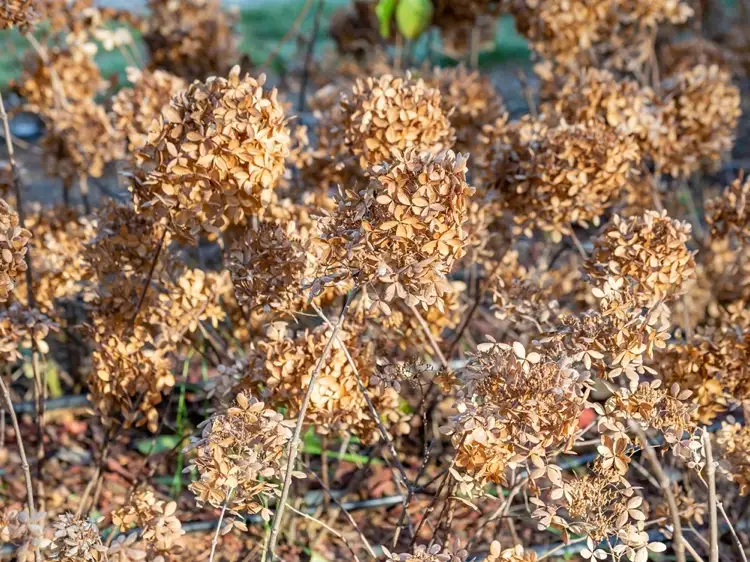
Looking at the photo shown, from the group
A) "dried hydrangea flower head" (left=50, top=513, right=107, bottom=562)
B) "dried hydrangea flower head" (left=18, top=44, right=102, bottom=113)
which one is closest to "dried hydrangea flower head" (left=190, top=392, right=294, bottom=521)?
"dried hydrangea flower head" (left=50, top=513, right=107, bottom=562)

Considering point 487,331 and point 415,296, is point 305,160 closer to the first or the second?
point 415,296

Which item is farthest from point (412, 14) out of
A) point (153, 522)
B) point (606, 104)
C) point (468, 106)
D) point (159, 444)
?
point (153, 522)

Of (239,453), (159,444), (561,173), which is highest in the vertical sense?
(561,173)

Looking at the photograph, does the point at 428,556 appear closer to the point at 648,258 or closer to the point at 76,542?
the point at 76,542

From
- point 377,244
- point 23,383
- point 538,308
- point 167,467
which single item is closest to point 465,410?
point 377,244

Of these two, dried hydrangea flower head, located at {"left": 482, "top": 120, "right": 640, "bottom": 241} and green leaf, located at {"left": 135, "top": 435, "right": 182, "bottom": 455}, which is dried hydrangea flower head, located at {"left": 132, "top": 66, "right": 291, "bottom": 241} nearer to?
dried hydrangea flower head, located at {"left": 482, "top": 120, "right": 640, "bottom": 241}

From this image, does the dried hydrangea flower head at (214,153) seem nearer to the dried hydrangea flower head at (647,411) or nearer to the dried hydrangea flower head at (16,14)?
the dried hydrangea flower head at (16,14)
